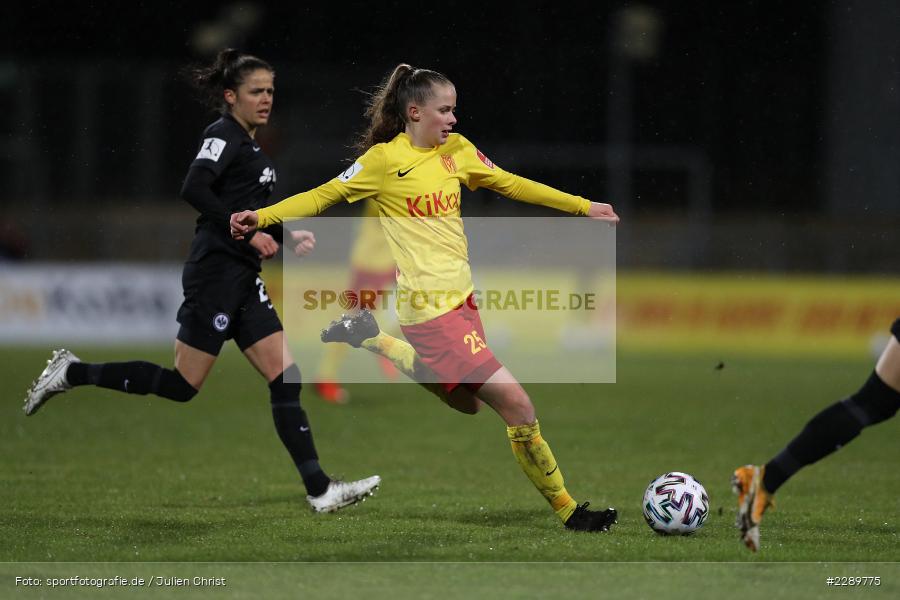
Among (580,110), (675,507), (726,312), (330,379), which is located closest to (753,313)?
(726,312)

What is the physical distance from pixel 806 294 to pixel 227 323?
13111 millimetres

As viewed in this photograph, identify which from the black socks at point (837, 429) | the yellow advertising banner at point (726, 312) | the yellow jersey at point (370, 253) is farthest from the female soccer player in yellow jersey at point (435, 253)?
A: the yellow advertising banner at point (726, 312)

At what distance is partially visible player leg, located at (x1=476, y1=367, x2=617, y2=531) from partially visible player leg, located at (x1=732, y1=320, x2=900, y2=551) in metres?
0.91

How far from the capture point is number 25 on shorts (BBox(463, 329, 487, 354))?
593 centimetres

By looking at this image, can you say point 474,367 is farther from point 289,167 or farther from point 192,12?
point 192,12

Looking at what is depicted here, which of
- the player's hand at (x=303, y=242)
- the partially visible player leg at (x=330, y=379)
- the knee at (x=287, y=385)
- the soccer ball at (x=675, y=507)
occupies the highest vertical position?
the player's hand at (x=303, y=242)

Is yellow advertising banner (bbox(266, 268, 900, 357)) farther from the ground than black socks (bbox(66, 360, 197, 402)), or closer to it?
closer to it

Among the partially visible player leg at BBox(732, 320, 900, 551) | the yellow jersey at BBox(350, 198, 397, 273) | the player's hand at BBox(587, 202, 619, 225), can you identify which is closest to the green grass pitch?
the partially visible player leg at BBox(732, 320, 900, 551)

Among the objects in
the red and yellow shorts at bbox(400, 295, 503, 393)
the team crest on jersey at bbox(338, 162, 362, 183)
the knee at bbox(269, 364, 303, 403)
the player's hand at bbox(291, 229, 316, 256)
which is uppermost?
the team crest on jersey at bbox(338, 162, 362, 183)

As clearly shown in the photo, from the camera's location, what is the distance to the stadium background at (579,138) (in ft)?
59.3

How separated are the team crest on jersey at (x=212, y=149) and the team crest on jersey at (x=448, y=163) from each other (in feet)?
3.84

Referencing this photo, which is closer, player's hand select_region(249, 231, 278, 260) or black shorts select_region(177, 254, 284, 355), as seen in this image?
player's hand select_region(249, 231, 278, 260)

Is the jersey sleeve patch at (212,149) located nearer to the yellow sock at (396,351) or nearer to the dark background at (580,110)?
the yellow sock at (396,351)

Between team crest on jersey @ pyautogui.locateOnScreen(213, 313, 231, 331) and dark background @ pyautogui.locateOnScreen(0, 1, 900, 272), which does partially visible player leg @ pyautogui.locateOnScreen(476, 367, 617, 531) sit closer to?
team crest on jersey @ pyautogui.locateOnScreen(213, 313, 231, 331)
